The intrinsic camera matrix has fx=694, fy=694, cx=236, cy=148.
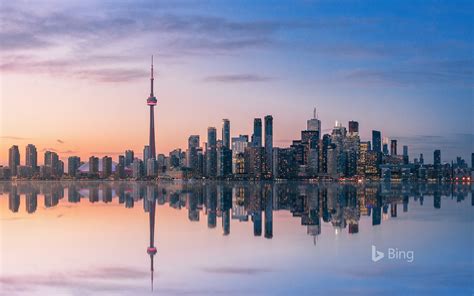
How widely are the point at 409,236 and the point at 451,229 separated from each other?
200 inches

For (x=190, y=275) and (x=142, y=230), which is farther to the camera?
(x=142, y=230)

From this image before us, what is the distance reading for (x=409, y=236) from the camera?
1452 inches

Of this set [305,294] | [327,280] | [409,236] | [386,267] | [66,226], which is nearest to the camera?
[305,294]

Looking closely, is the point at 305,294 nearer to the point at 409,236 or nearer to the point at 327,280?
the point at 327,280

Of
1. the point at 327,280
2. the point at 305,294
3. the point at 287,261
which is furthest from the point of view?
the point at 287,261

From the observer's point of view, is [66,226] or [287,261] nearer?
[287,261]

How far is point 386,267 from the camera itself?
25797mm

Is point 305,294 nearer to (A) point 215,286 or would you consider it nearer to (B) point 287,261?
(A) point 215,286

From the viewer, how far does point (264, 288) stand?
22.0 m

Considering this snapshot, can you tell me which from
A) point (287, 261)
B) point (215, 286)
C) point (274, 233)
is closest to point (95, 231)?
point (274, 233)

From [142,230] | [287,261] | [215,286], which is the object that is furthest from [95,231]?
[215,286]

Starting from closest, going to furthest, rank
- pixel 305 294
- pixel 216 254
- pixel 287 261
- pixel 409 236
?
pixel 305 294
pixel 287 261
pixel 216 254
pixel 409 236

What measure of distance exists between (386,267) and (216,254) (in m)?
7.48

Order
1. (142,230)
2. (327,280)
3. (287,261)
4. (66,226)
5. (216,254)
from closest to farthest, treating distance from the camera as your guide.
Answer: (327,280), (287,261), (216,254), (142,230), (66,226)
